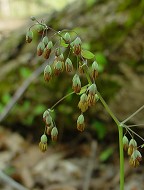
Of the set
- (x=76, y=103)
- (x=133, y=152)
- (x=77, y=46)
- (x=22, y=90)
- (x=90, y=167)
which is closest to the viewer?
(x=77, y=46)

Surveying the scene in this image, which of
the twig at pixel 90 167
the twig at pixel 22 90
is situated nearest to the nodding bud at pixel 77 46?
the twig at pixel 90 167

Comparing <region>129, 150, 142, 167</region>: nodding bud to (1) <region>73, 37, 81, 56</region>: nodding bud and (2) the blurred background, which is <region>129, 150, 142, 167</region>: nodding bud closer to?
(1) <region>73, 37, 81, 56</region>: nodding bud

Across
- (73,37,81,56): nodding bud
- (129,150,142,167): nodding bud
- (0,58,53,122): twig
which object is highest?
(0,58,53,122): twig

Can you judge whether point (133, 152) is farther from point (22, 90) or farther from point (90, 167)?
point (22, 90)

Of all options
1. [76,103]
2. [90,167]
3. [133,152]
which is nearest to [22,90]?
[76,103]

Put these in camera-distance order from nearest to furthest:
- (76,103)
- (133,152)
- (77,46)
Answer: (77,46)
(133,152)
(76,103)

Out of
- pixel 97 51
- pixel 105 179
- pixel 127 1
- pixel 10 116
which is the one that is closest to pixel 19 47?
pixel 10 116

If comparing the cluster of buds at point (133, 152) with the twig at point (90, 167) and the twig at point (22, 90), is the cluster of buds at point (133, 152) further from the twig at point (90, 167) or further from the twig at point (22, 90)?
the twig at point (22, 90)

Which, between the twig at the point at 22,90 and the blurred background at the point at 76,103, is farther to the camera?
the twig at the point at 22,90

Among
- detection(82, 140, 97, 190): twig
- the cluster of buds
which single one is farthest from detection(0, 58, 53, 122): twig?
the cluster of buds

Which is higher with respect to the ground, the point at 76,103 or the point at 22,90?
the point at 22,90
